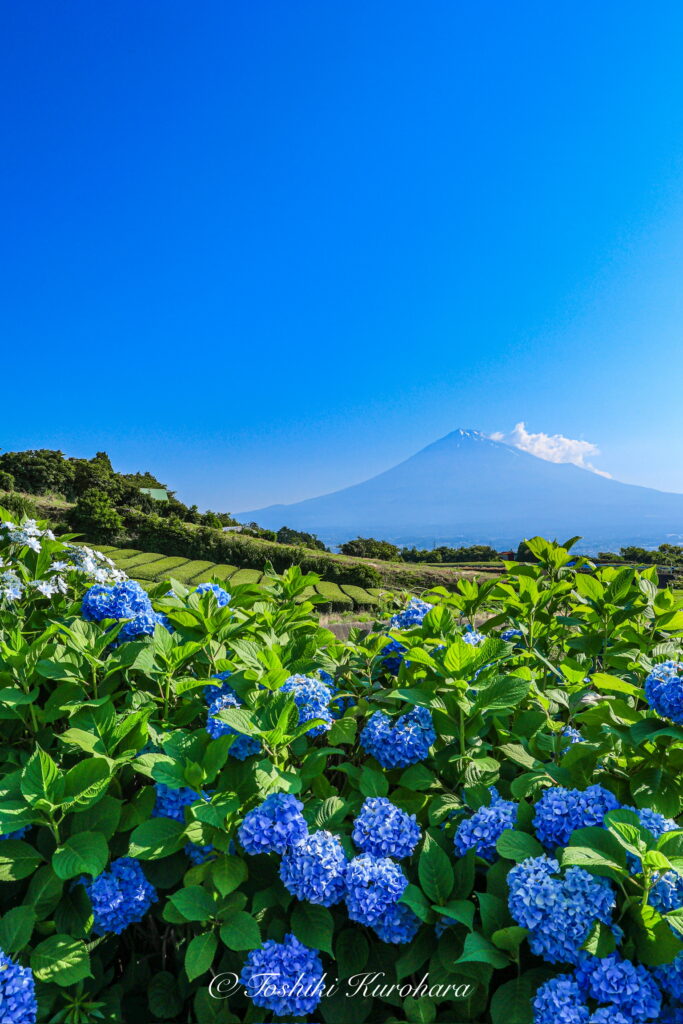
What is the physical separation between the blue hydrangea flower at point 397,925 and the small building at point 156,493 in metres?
41.9

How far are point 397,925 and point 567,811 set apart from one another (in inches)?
16.1

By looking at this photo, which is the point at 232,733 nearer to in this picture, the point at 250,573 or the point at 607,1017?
the point at 607,1017

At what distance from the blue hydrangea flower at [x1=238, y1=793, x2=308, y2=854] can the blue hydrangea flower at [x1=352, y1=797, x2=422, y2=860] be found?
0.41 ft

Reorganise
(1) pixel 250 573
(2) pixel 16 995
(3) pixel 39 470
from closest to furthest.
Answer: (2) pixel 16 995, (1) pixel 250 573, (3) pixel 39 470

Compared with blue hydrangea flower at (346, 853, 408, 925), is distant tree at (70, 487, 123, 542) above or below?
above

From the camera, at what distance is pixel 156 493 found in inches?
1645

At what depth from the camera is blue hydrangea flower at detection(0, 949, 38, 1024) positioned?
1.00m

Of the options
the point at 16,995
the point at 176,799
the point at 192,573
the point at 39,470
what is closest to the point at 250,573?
the point at 192,573

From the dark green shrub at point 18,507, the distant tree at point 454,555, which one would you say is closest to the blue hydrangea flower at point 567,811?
the dark green shrub at point 18,507

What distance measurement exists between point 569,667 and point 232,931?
106 centimetres

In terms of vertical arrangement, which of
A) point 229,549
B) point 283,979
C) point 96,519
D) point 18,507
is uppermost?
point 96,519

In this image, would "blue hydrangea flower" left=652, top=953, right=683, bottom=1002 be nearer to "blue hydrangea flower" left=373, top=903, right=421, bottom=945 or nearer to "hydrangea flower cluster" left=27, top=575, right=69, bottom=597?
"blue hydrangea flower" left=373, top=903, right=421, bottom=945

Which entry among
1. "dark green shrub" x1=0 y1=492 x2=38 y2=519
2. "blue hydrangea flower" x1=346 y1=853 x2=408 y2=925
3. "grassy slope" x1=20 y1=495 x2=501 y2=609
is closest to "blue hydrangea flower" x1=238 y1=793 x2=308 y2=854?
"blue hydrangea flower" x1=346 y1=853 x2=408 y2=925

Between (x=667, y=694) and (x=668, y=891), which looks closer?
(x=668, y=891)
